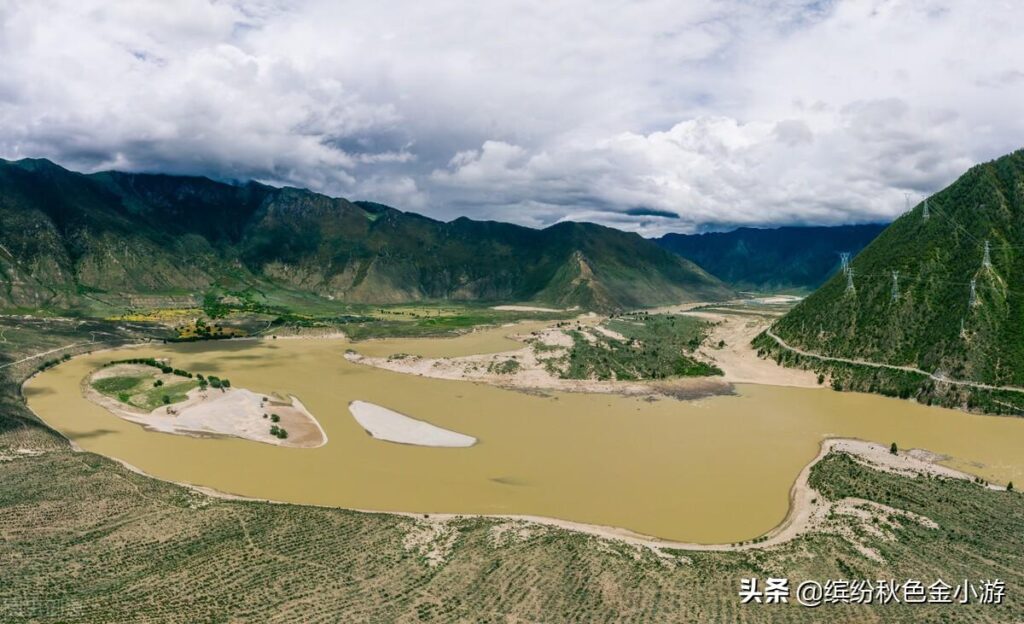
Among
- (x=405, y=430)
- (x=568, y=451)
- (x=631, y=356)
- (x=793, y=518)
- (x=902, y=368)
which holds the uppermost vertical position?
(x=902, y=368)

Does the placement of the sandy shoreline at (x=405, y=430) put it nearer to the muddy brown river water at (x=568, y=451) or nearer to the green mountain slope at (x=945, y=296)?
the muddy brown river water at (x=568, y=451)

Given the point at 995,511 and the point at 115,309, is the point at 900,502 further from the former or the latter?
the point at 115,309

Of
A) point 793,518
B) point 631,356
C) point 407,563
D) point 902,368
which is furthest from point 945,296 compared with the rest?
point 407,563

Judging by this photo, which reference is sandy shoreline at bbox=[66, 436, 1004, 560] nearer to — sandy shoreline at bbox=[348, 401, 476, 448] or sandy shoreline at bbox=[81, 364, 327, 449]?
sandy shoreline at bbox=[81, 364, 327, 449]

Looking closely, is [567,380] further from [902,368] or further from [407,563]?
[407,563]

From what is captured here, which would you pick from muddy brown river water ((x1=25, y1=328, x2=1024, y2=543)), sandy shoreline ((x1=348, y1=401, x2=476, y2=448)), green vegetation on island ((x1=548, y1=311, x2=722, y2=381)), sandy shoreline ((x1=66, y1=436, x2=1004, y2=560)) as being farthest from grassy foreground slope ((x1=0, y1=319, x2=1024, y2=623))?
green vegetation on island ((x1=548, y1=311, x2=722, y2=381))

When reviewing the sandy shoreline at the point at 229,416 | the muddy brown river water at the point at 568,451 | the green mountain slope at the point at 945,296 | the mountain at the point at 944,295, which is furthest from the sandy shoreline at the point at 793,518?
the green mountain slope at the point at 945,296
